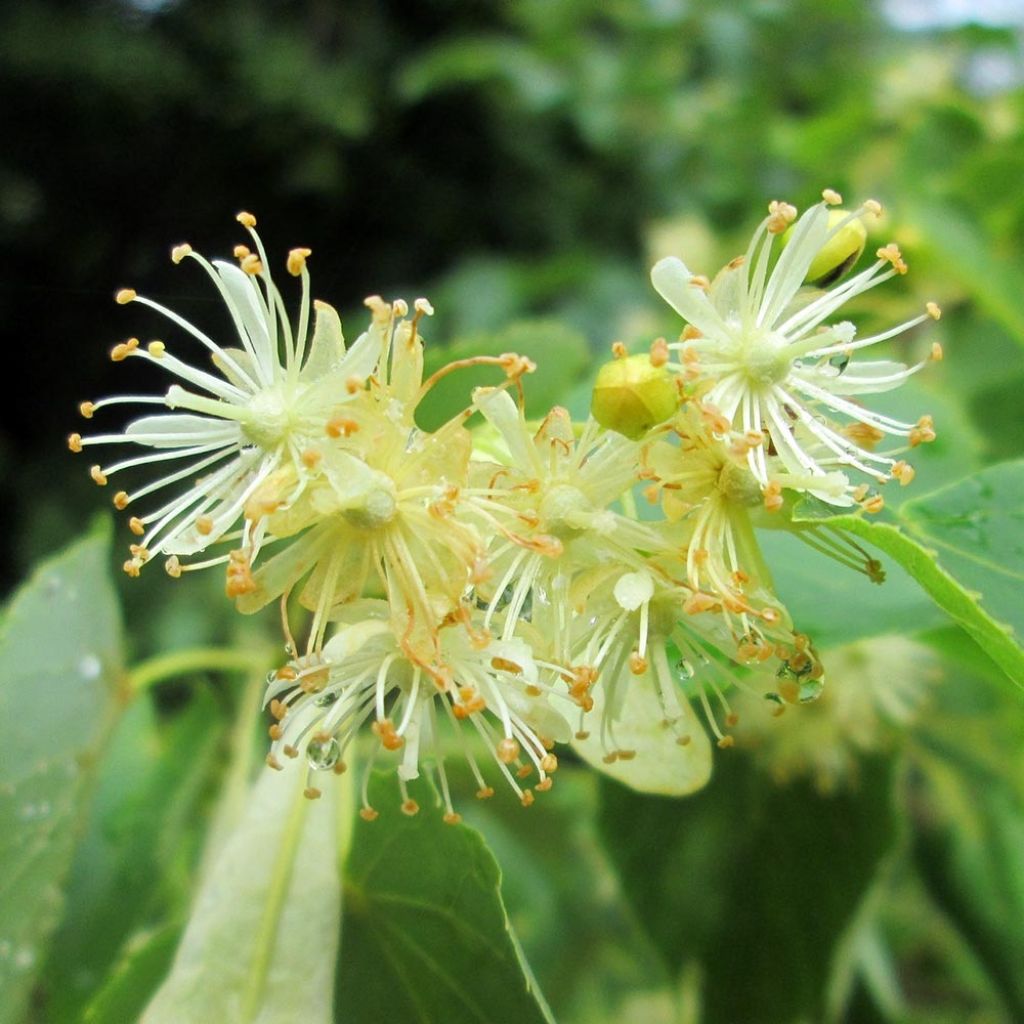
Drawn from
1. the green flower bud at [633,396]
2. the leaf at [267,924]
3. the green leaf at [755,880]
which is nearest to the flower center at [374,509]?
the green flower bud at [633,396]

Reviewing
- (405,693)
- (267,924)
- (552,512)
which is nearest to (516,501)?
(552,512)

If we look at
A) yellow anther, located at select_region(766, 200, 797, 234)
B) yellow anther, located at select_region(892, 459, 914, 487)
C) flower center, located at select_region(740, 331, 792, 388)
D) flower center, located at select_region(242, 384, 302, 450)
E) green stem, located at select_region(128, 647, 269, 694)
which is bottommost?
yellow anther, located at select_region(892, 459, 914, 487)

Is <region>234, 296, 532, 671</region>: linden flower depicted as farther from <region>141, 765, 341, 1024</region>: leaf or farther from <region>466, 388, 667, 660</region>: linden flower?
<region>141, 765, 341, 1024</region>: leaf

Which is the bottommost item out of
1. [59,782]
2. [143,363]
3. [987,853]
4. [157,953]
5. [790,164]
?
[987,853]

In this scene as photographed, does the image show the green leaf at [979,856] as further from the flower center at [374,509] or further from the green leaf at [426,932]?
the flower center at [374,509]

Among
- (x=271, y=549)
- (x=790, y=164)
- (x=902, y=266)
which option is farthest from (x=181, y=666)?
(x=790, y=164)

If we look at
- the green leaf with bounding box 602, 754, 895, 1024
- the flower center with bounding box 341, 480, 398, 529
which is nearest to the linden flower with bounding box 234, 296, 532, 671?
the flower center with bounding box 341, 480, 398, 529

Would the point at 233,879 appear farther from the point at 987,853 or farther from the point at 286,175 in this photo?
the point at 286,175
